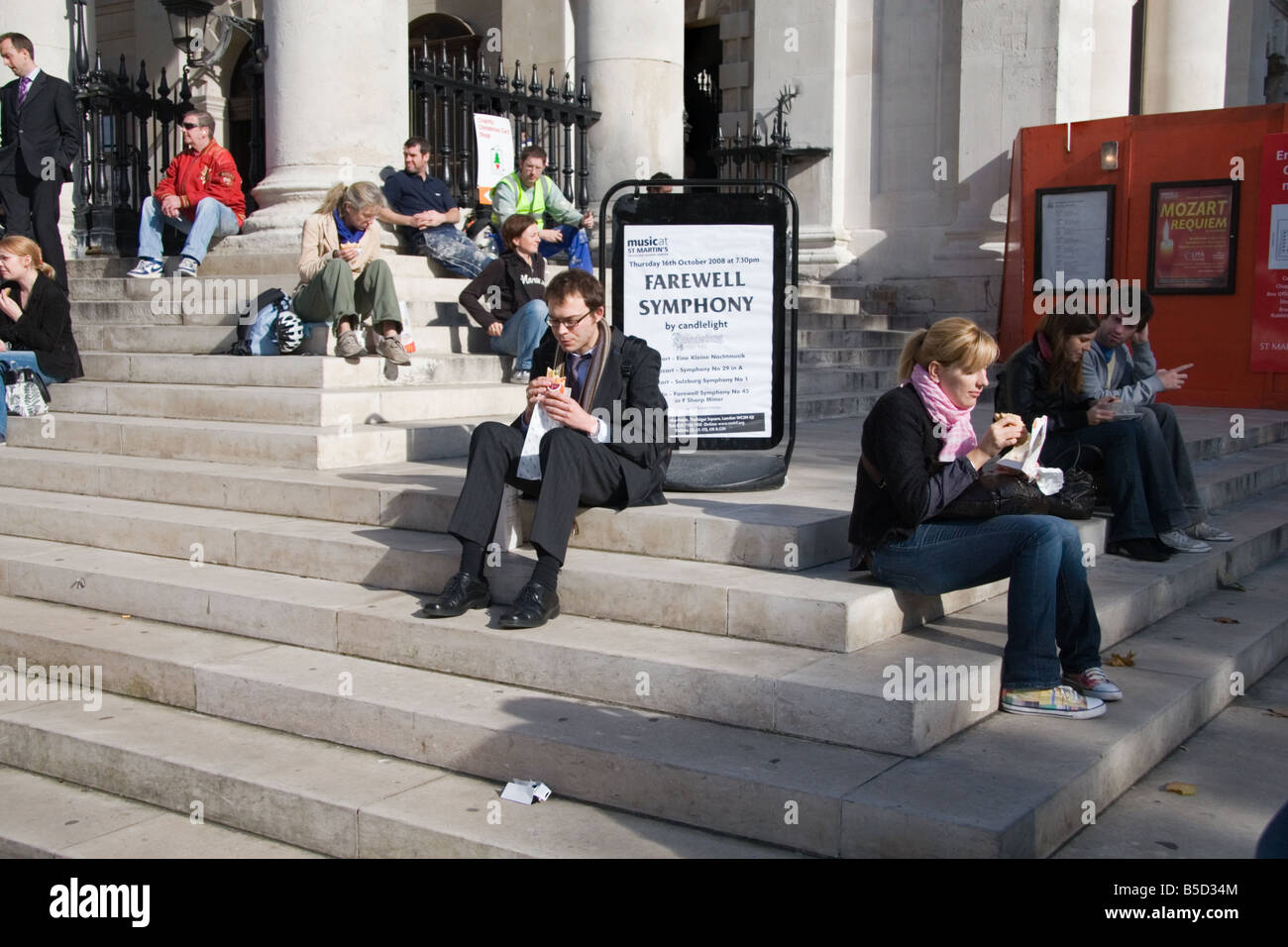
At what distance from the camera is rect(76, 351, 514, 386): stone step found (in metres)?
8.23

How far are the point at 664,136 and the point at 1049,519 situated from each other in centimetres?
953

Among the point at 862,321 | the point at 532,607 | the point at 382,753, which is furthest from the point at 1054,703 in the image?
the point at 862,321

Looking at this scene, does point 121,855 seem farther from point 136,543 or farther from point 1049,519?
point 1049,519

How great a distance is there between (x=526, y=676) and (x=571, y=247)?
642 centimetres

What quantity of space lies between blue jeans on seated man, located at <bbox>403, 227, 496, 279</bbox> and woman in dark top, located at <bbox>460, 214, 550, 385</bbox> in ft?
2.25

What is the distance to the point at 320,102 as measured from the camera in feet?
32.2

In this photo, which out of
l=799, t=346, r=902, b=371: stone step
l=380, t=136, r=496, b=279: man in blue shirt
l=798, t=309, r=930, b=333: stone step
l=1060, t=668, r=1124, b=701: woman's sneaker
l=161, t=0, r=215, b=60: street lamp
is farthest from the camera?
l=161, t=0, r=215, b=60: street lamp

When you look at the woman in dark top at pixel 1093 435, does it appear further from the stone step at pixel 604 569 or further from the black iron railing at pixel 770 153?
the black iron railing at pixel 770 153

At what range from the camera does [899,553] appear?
16.2 ft

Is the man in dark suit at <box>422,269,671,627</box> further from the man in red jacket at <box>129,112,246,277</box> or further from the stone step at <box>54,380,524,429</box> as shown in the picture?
the man in red jacket at <box>129,112,246,277</box>

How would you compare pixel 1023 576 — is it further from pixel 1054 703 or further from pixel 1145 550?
pixel 1145 550

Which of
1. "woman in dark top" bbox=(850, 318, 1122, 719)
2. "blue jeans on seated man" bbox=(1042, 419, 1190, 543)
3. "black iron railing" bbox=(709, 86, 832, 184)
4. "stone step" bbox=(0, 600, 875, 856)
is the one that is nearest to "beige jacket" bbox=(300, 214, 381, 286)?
"stone step" bbox=(0, 600, 875, 856)

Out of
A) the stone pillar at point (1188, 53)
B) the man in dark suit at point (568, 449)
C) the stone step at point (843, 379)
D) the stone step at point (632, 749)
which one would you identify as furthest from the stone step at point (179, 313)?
the stone pillar at point (1188, 53)

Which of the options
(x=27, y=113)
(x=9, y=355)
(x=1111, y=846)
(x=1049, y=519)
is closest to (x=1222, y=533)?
(x=1049, y=519)
